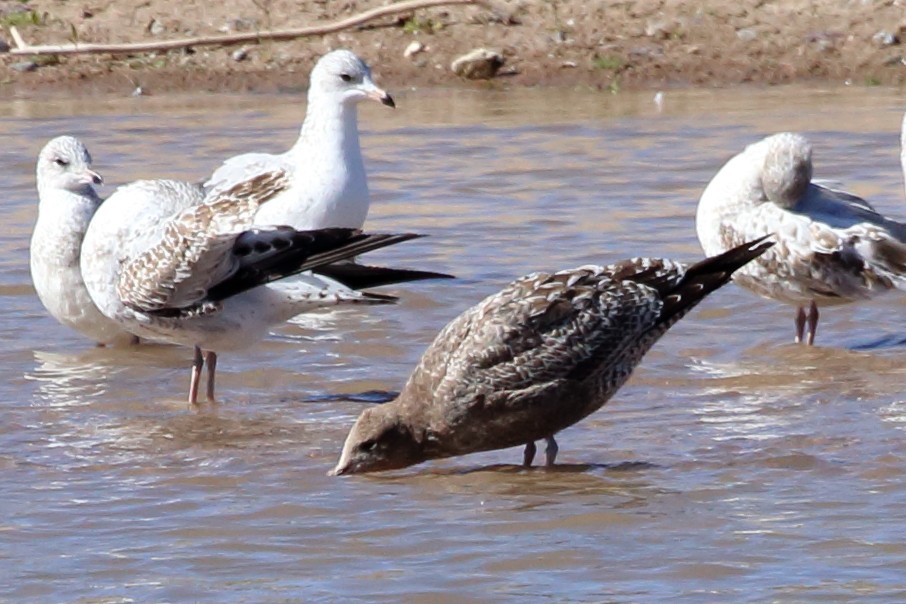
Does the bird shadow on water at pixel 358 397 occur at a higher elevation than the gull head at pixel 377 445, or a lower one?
lower

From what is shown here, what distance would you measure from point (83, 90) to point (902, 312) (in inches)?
318

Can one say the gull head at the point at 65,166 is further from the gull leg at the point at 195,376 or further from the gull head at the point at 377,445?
the gull head at the point at 377,445

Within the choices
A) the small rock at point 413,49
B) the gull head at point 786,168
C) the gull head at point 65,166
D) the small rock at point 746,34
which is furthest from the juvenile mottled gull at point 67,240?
the small rock at point 746,34

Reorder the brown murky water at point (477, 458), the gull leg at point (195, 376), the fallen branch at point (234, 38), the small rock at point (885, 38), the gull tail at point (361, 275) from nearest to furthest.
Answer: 1. the brown murky water at point (477, 458)
2. the gull tail at point (361, 275)
3. the gull leg at point (195, 376)
4. the small rock at point (885, 38)
5. the fallen branch at point (234, 38)

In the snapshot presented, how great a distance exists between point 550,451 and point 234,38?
9.38m

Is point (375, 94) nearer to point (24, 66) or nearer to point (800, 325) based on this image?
point (800, 325)

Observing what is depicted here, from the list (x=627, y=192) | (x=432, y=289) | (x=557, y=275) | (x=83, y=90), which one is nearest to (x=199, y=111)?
(x=83, y=90)

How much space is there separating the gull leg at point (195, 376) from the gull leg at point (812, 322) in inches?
101

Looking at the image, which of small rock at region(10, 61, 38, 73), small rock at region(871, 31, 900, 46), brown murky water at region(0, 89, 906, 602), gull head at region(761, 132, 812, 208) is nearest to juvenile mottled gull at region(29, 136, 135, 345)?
brown murky water at region(0, 89, 906, 602)

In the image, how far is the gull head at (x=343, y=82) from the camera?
9672 millimetres

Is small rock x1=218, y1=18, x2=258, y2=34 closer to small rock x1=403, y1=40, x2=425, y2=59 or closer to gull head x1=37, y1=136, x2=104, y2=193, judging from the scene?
small rock x1=403, y1=40, x2=425, y2=59

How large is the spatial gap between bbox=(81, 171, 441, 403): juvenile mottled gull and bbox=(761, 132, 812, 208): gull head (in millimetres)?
1860

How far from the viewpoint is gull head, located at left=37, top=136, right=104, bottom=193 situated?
8.80m

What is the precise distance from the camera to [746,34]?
15328 mm
